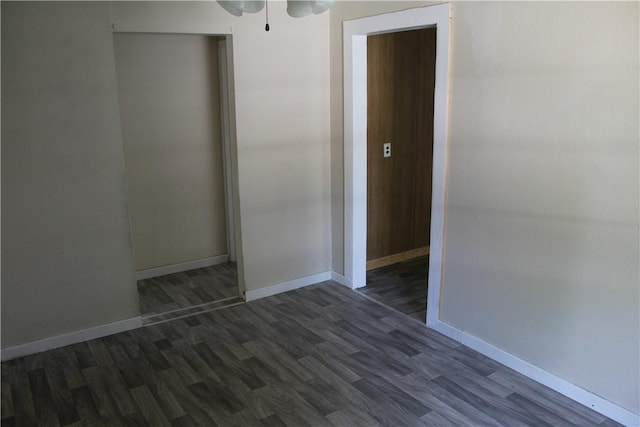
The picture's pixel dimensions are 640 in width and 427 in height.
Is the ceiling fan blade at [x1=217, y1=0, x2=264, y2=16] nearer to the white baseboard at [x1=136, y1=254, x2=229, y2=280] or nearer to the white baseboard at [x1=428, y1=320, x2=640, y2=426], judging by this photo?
the white baseboard at [x1=428, y1=320, x2=640, y2=426]

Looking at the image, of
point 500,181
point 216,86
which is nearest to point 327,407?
point 500,181

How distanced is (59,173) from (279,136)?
164 centimetres

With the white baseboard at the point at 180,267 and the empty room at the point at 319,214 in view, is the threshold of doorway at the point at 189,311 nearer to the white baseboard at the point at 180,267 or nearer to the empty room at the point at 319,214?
the empty room at the point at 319,214

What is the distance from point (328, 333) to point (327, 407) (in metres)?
0.87

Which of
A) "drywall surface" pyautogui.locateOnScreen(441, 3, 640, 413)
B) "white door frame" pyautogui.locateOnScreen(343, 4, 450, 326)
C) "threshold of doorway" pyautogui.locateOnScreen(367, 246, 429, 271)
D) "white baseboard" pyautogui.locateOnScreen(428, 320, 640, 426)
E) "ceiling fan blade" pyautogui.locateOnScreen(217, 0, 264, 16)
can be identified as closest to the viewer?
"ceiling fan blade" pyautogui.locateOnScreen(217, 0, 264, 16)

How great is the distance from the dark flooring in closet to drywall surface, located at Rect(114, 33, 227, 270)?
0.68 feet

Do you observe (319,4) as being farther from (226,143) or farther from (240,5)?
(226,143)

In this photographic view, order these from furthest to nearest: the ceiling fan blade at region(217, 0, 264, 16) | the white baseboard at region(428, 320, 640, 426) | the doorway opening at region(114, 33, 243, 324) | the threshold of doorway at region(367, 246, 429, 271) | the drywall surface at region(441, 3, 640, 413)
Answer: the threshold of doorway at region(367, 246, 429, 271)
the doorway opening at region(114, 33, 243, 324)
the white baseboard at region(428, 320, 640, 426)
the drywall surface at region(441, 3, 640, 413)
the ceiling fan blade at region(217, 0, 264, 16)

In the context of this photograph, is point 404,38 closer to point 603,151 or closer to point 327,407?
point 603,151

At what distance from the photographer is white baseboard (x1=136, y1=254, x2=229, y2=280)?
4.73 metres

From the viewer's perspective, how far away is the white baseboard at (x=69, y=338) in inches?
130

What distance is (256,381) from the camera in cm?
305

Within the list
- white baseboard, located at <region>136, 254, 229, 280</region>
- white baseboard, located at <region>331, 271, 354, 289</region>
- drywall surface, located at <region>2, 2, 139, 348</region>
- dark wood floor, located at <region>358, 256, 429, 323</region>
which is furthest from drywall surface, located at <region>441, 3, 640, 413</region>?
white baseboard, located at <region>136, 254, 229, 280</region>

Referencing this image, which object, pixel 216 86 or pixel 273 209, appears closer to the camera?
pixel 273 209
